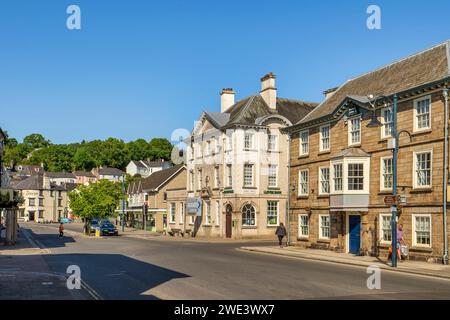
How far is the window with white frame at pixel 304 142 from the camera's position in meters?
37.1

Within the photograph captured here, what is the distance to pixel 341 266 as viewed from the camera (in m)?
25.1

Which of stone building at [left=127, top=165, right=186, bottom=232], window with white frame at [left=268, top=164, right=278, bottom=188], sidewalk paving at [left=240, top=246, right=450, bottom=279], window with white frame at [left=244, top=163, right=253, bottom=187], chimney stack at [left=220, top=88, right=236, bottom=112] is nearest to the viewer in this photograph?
sidewalk paving at [left=240, top=246, right=450, bottom=279]

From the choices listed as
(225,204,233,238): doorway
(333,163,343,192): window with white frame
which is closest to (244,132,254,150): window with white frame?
(225,204,233,238): doorway

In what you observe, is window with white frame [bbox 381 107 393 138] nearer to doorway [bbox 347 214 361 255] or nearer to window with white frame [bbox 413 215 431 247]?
window with white frame [bbox 413 215 431 247]

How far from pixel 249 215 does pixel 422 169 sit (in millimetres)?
26280


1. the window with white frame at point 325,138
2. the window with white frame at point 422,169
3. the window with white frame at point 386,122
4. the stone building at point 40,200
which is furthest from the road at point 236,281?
the stone building at point 40,200

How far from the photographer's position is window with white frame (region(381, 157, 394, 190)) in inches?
1138

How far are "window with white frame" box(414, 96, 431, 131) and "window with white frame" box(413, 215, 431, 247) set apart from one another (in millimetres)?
4306

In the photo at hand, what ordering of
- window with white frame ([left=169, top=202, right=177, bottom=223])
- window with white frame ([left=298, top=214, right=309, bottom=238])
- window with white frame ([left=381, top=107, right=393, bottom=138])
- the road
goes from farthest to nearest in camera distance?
1. window with white frame ([left=169, top=202, right=177, bottom=223])
2. window with white frame ([left=298, top=214, right=309, bottom=238])
3. window with white frame ([left=381, top=107, right=393, bottom=138])
4. the road

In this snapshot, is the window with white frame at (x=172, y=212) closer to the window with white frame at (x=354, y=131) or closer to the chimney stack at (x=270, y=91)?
the chimney stack at (x=270, y=91)

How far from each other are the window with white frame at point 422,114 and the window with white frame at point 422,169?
4.33ft

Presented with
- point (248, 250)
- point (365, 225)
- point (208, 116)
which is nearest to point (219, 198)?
point (208, 116)

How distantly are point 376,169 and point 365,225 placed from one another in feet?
10.3

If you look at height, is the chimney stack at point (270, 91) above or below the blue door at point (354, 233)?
above
